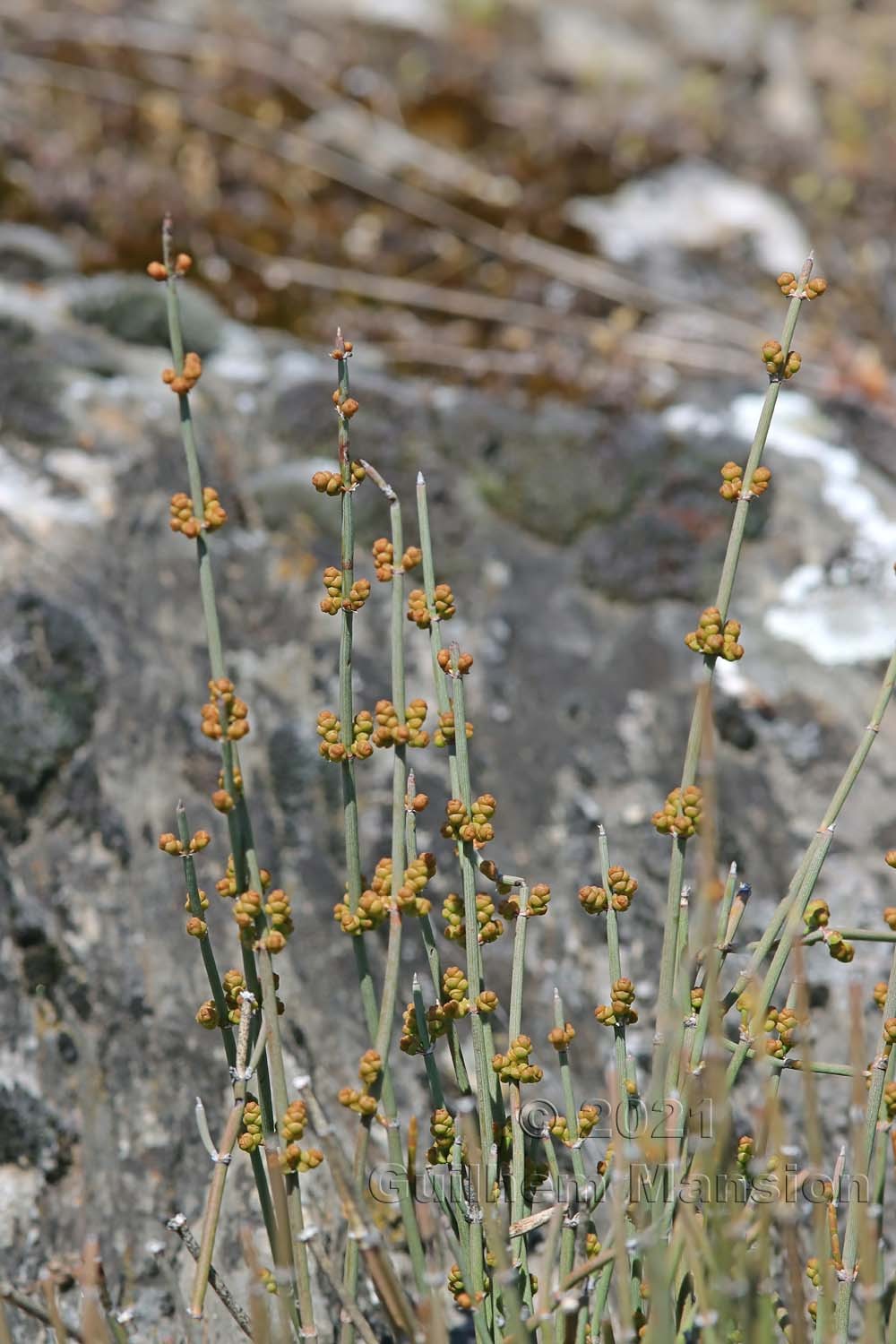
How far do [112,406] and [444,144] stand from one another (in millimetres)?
2437

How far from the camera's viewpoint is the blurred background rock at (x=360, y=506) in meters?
2.38

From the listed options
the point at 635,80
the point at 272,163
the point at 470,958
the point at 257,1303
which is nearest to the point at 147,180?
the point at 272,163

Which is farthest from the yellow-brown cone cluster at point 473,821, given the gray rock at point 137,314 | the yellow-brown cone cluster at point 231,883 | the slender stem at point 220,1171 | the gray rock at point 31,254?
the gray rock at point 31,254

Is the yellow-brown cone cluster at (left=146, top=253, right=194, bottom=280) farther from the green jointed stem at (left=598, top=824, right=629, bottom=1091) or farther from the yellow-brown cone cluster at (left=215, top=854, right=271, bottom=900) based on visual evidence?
the green jointed stem at (left=598, top=824, right=629, bottom=1091)

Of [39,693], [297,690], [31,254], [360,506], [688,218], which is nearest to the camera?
[39,693]

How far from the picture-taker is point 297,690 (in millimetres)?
2824

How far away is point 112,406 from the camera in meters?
3.18

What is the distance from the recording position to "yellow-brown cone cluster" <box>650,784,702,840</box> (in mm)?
1607

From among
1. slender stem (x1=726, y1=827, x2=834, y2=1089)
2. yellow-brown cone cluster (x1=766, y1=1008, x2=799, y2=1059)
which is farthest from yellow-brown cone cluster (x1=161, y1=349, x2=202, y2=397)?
yellow-brown cone cluster (x1=766, y1=1008, x2=799, y2=1059)

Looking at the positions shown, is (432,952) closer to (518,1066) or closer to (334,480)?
(518,1066)

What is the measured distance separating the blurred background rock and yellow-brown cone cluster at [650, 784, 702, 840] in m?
0.80

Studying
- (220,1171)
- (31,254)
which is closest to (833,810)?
(220,1171)

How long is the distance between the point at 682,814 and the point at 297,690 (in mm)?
1378

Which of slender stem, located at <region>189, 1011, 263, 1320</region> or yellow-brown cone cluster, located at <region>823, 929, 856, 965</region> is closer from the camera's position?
slender stem, located at <region>189, 1011, 263, 1320</region>
